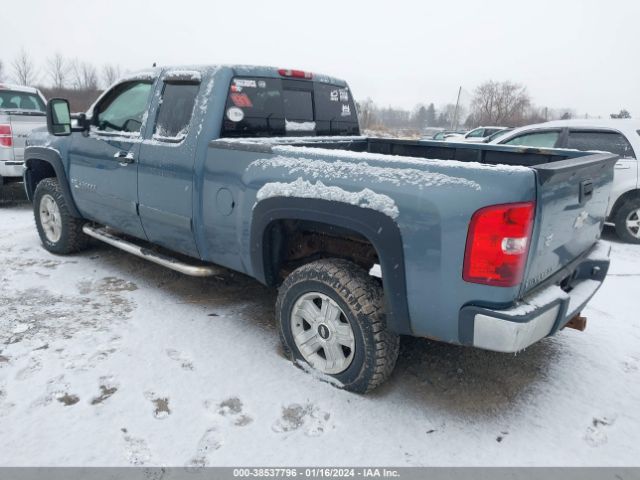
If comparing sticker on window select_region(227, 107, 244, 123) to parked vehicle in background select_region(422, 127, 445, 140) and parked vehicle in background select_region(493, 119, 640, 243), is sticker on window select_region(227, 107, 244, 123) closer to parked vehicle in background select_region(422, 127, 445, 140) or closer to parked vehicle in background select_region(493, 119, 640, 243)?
parked vehicle in background select_region(493, 119, 640, 243)

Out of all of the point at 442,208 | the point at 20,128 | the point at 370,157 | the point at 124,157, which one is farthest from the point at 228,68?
the point at 20,128

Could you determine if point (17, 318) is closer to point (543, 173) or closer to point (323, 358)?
point (323, 358)

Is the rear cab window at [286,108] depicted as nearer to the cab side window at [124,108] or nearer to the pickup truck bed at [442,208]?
the pickup truck bed at [442,208]

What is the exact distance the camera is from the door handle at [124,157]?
3.80 meters

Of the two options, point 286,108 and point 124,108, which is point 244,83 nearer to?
point 286,108

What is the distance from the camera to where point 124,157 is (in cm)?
386

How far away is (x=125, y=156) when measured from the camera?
3.86 m

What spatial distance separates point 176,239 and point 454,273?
88.2 inches

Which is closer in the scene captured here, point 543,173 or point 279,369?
point 543,173

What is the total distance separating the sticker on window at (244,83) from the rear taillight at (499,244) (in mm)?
2095

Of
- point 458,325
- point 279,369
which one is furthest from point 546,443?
point 279,369

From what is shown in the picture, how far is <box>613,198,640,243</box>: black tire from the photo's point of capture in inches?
250

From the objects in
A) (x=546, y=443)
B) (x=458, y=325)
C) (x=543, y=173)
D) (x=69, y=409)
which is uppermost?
(x=543, y=173)

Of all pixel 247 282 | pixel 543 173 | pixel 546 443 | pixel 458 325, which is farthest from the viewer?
pixel 247 282
